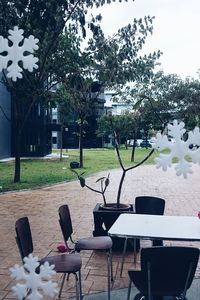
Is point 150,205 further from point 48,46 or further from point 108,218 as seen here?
point 48,46

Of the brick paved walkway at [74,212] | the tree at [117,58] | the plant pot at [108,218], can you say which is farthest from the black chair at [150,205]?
the tree at [117,58]

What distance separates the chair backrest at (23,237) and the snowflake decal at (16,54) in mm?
1595

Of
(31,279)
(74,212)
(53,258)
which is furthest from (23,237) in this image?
(74,212)

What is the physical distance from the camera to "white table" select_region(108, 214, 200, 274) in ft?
9.16

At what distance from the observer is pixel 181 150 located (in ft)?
3.82

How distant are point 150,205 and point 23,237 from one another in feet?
6.32

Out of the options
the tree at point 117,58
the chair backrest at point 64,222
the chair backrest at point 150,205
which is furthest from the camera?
the tree at point 117,58

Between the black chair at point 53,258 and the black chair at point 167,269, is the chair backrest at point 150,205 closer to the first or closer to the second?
the black chair at point 53,258

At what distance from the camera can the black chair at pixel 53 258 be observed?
2613mm

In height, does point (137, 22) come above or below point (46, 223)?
above

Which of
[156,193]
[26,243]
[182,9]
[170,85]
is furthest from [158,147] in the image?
[170,85]

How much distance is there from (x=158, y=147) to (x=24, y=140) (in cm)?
2312

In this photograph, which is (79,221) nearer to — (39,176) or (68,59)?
(68,59)

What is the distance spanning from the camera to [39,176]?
45.2ft
